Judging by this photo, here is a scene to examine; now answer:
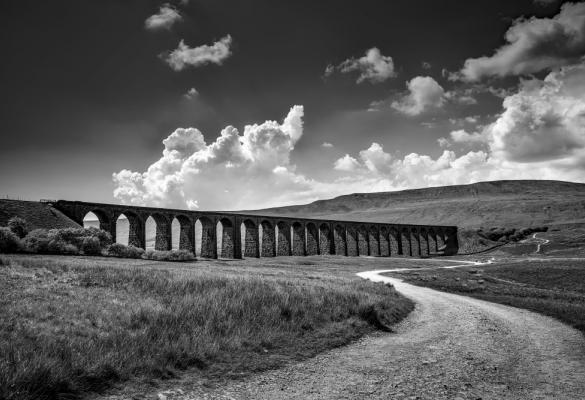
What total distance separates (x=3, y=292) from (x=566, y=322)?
16025 millimetres

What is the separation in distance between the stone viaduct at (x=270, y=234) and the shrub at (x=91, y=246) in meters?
11.5

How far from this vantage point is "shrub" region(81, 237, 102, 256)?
102 feet

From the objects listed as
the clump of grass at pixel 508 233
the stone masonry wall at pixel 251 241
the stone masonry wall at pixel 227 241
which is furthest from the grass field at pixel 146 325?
the clump of grass at pixel 508 233

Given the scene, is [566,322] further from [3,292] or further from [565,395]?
[3,292]

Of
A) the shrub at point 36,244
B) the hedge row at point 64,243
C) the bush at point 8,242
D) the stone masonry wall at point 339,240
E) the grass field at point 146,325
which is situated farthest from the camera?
the stone masonry wall at point 339,240

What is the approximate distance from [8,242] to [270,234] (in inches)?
1754

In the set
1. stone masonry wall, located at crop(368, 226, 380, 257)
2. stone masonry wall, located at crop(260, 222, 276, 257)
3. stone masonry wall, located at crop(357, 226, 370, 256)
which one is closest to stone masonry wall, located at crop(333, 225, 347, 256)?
stone masonry wall, located at crop(357, 226, 370, 256)

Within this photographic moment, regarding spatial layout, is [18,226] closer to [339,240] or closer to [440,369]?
[440,369]

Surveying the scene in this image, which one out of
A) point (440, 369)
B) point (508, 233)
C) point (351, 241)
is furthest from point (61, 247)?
point (508, 233)

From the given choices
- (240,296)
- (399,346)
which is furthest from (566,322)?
(240,296)

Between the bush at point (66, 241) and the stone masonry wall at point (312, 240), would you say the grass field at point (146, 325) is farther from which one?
the stone masonry wall at point (312, 240)

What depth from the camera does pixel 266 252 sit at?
6525 cm

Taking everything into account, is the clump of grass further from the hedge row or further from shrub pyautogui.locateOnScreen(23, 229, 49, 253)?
shrub pyautogui.locateOnScreen(23, 229, 49, 253)

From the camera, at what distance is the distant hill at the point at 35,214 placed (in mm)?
33750
